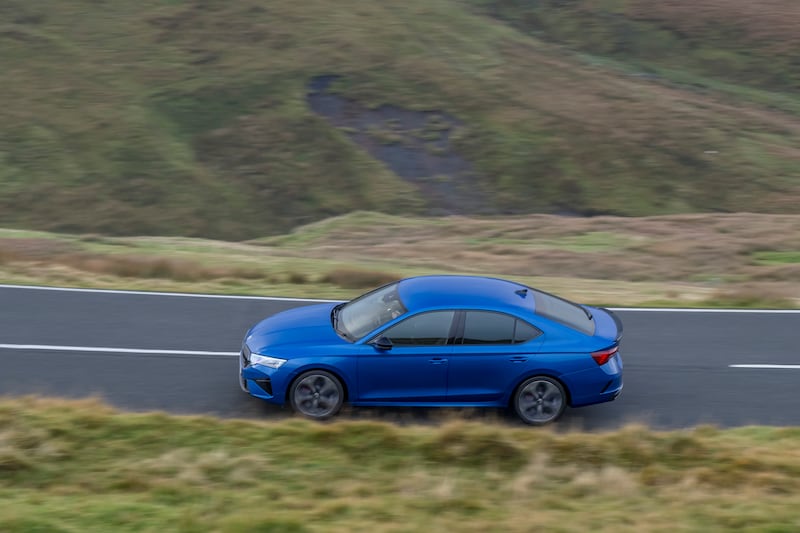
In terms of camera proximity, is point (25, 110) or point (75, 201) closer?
point (75, 201)

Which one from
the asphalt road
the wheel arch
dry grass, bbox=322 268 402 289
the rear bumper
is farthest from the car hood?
dry grass, bbox=322 268 402 289

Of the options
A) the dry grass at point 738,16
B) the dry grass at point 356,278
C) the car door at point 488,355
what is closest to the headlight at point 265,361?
the car door at point 488,355

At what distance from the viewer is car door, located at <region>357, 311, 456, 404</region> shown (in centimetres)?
1013

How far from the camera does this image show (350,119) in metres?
39.6

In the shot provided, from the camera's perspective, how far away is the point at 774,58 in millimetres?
52156

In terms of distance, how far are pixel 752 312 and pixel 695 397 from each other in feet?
15.5

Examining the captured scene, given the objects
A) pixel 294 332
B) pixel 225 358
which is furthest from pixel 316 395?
pixel 225 358

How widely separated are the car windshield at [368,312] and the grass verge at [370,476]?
1589 millimetres

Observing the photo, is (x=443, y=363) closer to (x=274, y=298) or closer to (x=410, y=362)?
Result: (x=410, y=362)

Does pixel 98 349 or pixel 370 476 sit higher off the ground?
pixel 98 349

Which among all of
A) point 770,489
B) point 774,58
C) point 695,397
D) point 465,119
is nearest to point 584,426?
point 695,397

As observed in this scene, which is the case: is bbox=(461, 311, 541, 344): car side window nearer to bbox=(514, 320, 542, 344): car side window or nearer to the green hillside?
bbox=(514, 320, 542, 344): car side window

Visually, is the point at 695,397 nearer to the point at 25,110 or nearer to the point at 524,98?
the point at 524,98

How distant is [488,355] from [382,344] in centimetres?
112
